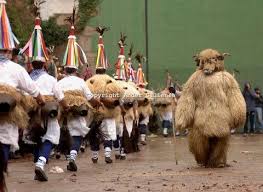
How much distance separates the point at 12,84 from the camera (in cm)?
885

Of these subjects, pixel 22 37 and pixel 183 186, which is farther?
pixel 22 37

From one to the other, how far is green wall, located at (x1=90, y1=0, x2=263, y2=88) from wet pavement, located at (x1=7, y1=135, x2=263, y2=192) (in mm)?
14840

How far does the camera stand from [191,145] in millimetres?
12227

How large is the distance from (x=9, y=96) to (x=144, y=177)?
129 inches

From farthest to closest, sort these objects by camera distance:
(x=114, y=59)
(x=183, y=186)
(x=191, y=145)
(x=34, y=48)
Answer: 1. (x=114, y=59)
2. (x=191, y=145)
3. (x=34, y=48)
4. (x=183, y=186)

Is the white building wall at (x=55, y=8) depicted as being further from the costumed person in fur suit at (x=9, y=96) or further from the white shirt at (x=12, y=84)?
the white shirt at (x=12, y=84)

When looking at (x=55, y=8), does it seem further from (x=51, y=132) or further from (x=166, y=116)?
(x=51, y=132)

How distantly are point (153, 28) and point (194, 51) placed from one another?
203 centimetres

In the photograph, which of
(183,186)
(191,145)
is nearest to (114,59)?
(191,145)

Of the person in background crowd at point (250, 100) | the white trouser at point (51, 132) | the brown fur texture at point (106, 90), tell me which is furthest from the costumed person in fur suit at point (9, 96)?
the person in background crowd at point (250, 100)

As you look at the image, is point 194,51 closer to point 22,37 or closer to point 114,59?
point 114,59

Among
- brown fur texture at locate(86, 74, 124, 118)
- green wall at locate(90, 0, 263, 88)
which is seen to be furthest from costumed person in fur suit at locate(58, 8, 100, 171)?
green wall at locate(90, 0, 263, 88)

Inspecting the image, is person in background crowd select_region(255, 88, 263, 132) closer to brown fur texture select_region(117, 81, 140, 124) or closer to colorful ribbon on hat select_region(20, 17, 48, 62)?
brown fur texture select_region(117, 81, 140, 124)

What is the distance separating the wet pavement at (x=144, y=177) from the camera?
962 cm
